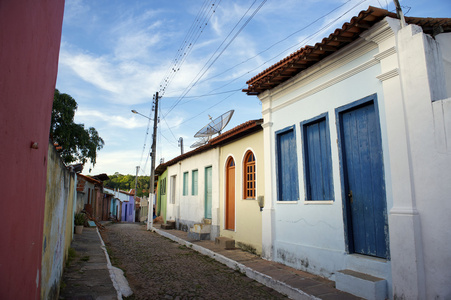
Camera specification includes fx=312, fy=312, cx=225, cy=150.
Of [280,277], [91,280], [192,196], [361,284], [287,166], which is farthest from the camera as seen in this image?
[192,196]

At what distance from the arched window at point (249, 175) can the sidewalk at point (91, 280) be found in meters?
4.07

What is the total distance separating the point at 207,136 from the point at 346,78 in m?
8.13

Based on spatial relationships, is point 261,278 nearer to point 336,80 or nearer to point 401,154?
point 401,154

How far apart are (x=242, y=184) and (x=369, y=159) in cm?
471

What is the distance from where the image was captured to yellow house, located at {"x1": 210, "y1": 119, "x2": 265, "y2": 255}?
854cm

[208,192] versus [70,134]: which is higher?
[70,134]

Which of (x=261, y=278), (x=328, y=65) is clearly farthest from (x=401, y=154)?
(x=261, y=278)

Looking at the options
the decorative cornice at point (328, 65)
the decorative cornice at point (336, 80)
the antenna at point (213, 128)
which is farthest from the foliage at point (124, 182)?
the decorative cornice at point (336, 80)

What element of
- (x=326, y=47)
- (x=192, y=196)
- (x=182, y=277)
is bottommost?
(x=182, y=277)

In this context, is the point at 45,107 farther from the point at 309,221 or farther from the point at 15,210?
the point at 309,221

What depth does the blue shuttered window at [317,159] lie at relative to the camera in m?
6.06

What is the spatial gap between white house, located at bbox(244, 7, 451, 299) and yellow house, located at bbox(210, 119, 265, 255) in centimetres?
112

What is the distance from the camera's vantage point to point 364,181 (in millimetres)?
5246

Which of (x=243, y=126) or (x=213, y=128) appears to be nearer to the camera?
(x=243, y=126)
